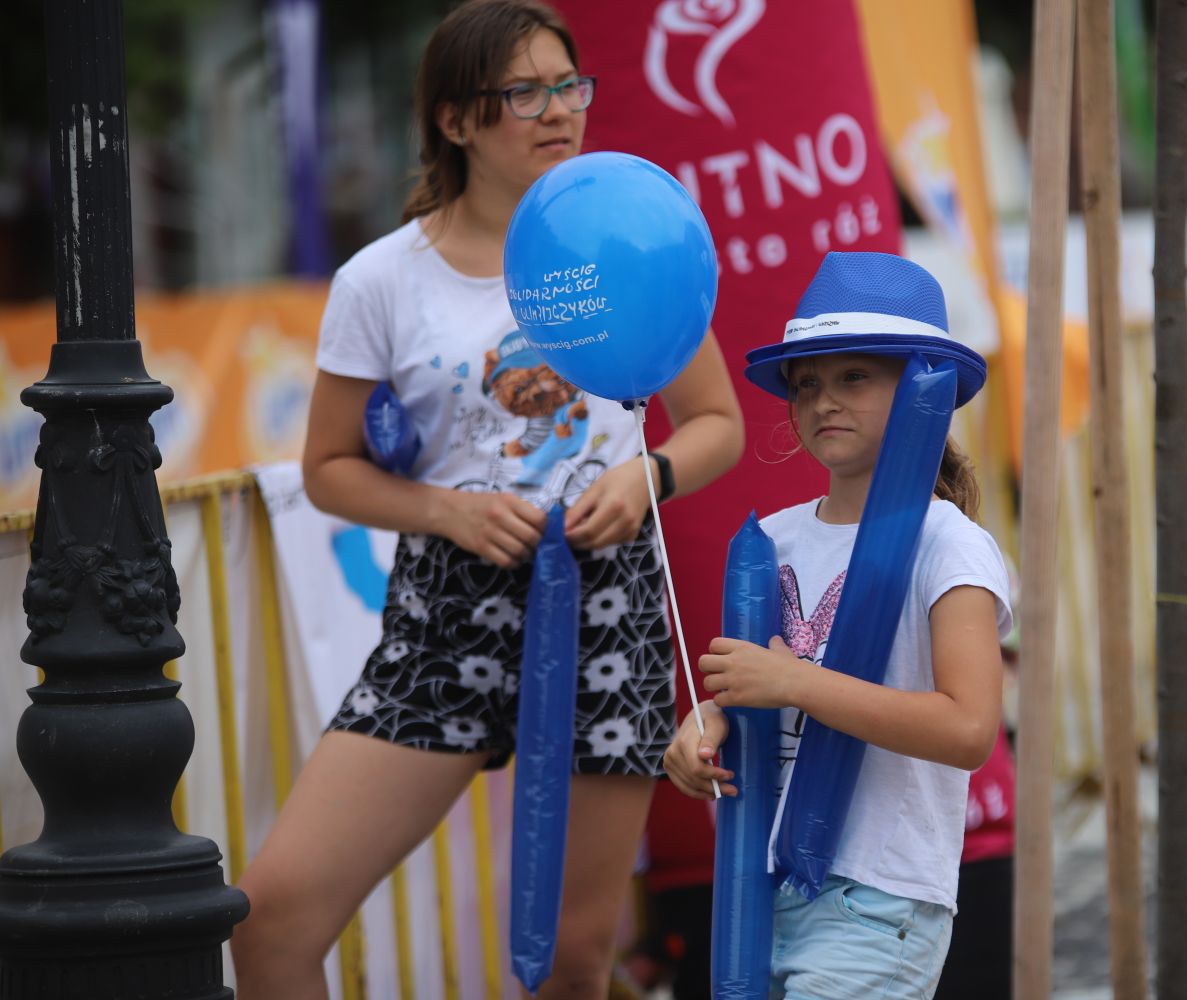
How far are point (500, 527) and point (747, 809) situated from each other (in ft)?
2.37

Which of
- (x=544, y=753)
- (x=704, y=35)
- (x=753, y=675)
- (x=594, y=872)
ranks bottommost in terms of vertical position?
(x=594, y=872)

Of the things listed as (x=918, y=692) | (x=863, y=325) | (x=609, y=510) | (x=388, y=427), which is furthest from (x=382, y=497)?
(x=918, y=692)

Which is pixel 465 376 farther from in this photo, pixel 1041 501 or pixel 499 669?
pixel 1041 501

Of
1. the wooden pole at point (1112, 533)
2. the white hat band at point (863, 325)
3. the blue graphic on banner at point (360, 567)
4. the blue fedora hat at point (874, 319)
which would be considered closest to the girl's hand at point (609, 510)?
the blue fedora hat at point (874, 319)

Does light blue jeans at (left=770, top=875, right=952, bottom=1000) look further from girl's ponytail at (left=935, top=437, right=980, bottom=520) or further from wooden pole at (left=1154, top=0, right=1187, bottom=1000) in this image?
wooden pole at (left=1154, top=0, right=1187, bottom=1000)

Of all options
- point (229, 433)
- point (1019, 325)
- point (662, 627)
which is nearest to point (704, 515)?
point (662, 627)

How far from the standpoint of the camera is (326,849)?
3.03m

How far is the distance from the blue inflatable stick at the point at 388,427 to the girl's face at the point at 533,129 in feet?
1.43

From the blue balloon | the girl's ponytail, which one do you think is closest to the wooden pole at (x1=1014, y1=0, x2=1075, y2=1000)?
the girl's ponytail

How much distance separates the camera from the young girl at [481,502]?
3098 mm

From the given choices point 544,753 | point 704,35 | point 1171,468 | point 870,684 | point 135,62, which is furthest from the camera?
point 135,62

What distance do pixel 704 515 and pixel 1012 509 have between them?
299 cm

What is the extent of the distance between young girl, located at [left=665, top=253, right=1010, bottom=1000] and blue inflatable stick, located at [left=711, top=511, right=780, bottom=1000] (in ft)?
0.13

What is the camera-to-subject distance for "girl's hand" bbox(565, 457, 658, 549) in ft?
9.95
